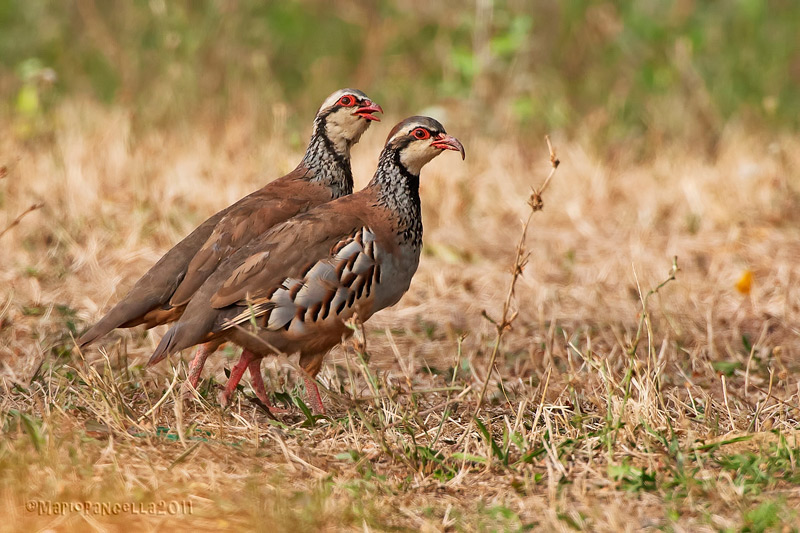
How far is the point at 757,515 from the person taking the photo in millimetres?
3035

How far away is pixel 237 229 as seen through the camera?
457 centimetres

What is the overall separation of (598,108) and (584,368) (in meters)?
5.66

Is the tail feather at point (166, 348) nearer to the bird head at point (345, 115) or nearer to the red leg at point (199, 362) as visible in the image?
the red leg at point (199, 362)

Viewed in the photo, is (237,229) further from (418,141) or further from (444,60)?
(444,60)

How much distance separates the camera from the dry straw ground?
10.7 ft

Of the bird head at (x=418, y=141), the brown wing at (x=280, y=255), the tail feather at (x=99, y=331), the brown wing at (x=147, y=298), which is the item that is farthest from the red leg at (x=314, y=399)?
the bird head at (x=418, y=141)

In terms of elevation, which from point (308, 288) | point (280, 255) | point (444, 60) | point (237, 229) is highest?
point (444, 60)

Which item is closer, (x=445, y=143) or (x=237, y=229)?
(x=237, y=229)

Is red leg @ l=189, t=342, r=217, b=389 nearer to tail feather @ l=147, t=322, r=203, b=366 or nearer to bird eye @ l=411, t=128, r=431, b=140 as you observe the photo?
tail feather @ l=147, t=322, r=203, b=366

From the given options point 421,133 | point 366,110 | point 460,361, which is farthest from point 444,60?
point 460,361

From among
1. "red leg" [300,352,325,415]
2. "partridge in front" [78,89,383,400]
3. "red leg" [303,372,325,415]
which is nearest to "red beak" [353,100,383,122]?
"partridge in front" [78,89,383,400]

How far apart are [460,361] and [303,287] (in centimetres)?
66

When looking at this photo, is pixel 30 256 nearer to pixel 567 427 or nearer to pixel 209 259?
pixel 209 259

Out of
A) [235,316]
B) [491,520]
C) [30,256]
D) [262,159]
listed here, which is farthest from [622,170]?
[491,520]
